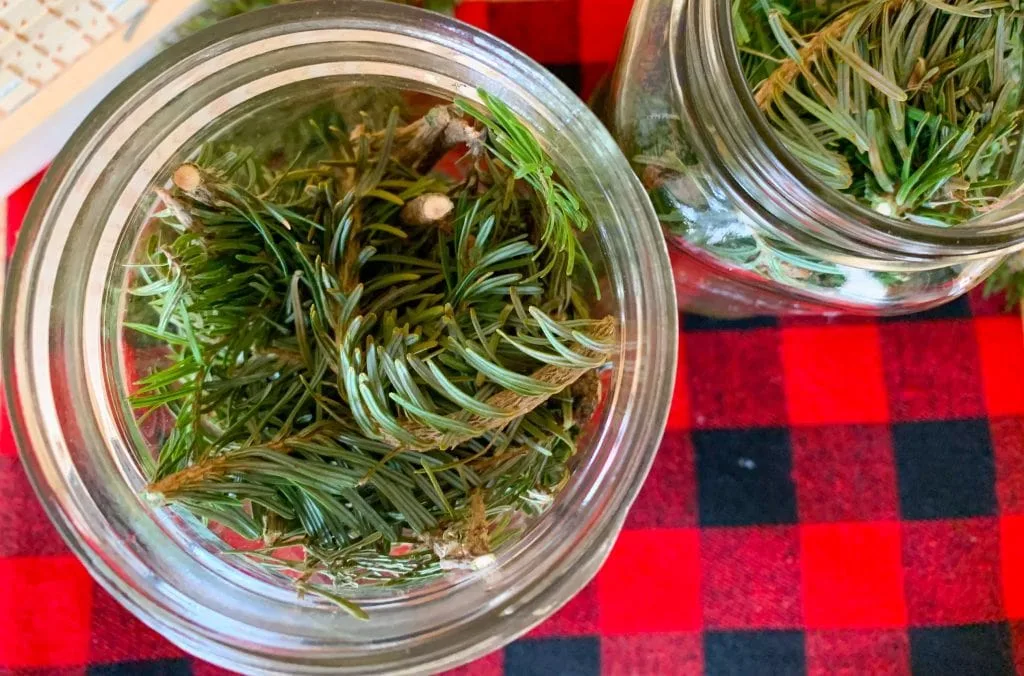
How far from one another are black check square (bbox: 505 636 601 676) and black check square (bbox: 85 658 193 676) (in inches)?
8.1

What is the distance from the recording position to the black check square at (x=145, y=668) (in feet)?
1.75

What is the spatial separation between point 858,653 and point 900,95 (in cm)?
37

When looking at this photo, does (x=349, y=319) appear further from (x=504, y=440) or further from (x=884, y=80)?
(x=884, y=80)

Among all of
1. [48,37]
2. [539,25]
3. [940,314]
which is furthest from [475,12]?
[940,314]

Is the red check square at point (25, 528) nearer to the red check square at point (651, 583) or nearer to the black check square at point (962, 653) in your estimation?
the red check square at point (651, 583)

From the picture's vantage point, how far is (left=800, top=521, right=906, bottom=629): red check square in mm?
561

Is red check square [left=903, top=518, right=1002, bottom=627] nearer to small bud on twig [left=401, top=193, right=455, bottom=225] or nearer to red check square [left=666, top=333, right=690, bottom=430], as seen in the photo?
red check square [left=666, top=333, right=690, bottom=430]

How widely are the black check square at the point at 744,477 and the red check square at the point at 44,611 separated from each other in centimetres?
40

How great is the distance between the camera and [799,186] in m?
0.35

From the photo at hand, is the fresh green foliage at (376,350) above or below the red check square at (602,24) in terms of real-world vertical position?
below

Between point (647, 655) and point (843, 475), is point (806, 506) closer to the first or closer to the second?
point (843, 475)

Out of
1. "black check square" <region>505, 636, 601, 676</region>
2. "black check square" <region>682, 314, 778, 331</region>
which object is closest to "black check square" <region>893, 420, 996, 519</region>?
"black check square" <region>682, 314, 778, 331</region>

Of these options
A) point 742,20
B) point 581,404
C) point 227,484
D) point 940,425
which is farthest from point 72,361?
point 940,425

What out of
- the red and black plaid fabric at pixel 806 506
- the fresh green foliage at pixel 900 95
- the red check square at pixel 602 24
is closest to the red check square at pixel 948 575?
the red and black plaid fabric at pixel 806 506
